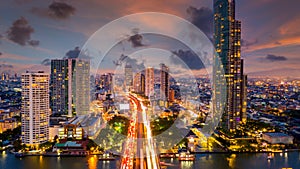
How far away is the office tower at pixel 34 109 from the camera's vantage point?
251 inches

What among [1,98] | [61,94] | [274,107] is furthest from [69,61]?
[274,107]

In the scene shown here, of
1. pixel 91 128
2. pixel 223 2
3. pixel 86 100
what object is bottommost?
pixel 91 128

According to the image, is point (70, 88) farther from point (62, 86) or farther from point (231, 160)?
point (231, 160)

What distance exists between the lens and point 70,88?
10.1 m

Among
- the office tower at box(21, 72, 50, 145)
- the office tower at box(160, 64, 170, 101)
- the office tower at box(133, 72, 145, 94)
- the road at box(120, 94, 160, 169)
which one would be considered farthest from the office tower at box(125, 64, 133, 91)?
the office tower at box(21, 72, 50, 145)

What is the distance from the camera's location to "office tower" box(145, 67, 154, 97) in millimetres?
14286

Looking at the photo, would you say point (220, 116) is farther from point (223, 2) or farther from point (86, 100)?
point (86, 100)

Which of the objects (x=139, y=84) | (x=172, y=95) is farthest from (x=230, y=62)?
(x=139, y=84)

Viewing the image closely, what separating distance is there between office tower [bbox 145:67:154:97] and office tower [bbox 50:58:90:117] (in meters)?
4.66

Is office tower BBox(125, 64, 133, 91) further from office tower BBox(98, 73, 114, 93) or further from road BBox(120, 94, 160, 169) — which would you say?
road BBox(120, 94, 160, 169)

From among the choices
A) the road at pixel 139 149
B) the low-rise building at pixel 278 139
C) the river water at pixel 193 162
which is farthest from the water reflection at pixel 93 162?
the low-rise building at pixel 278 139

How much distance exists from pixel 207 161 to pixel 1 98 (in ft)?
37.1

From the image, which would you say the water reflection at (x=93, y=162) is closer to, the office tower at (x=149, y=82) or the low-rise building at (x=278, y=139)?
the low-rise building at (x=278, y=139)

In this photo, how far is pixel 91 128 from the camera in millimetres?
7062
